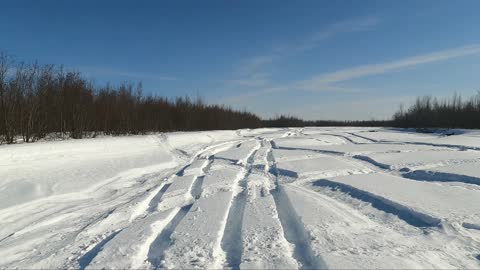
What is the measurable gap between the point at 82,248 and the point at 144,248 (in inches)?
27.5

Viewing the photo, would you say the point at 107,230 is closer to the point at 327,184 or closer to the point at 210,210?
the point at 210,210

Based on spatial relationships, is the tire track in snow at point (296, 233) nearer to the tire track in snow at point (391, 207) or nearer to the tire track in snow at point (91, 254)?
the tire track in snow at point (391, 207)

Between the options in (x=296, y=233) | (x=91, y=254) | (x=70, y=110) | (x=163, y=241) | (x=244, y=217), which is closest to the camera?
(x=91, y=254)

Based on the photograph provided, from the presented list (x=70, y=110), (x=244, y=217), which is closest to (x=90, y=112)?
(x=70, y=110)

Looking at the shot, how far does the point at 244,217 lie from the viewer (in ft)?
13.5

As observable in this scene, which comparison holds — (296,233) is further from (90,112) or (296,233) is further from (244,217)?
(90,112)

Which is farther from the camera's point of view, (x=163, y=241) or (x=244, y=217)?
(x=244, y=217)

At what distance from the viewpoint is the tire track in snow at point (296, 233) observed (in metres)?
2.78

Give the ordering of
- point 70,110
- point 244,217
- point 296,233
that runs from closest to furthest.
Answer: point 296,233
point 244,217
point 70,110

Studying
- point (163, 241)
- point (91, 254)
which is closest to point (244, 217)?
point (163, 241)

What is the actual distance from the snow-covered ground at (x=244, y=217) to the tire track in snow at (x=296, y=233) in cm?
1

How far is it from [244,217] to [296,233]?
0.81m

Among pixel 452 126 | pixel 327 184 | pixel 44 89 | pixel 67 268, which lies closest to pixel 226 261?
pixel 67 268

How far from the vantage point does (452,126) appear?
39562 mm
